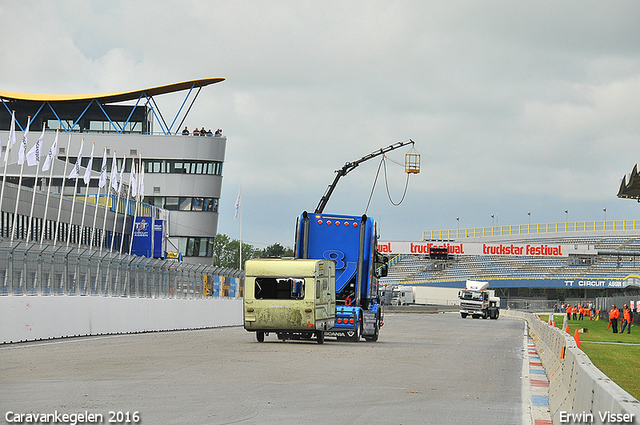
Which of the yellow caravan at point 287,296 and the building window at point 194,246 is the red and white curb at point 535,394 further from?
the building window at point 194,246

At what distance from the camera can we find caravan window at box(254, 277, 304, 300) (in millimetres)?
24141

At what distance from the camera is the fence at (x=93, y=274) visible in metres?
22.8

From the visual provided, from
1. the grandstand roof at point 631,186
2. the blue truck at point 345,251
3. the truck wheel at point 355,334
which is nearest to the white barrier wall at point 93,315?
the blue truck at point 345,251

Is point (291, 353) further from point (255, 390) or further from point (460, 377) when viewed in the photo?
point (255, 390)

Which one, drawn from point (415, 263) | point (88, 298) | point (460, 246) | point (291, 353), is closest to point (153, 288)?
point (88, 298)

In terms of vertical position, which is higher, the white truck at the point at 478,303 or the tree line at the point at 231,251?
the tree line at the point at 231,251

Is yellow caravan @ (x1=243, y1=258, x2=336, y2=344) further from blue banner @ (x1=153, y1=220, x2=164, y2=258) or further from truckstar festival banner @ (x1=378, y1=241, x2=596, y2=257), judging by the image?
truckstar festival banner @ (x1=378, y1=241, x2=596, y2=257)

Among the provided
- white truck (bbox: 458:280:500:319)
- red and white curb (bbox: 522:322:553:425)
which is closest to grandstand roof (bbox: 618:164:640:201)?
red and white curb (bbox: 522:322:553:425)

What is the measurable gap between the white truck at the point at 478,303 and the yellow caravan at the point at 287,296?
2070 inches

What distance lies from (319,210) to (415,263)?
3205 inches

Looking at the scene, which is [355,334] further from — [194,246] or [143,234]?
[194,246]

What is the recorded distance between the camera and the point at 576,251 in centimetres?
8600

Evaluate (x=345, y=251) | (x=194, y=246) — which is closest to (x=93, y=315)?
(x=345, y=251)

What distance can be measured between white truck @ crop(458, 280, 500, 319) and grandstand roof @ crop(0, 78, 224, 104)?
1188 inches
